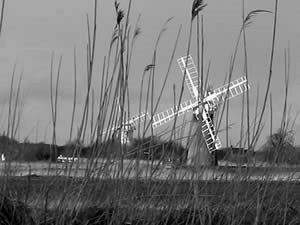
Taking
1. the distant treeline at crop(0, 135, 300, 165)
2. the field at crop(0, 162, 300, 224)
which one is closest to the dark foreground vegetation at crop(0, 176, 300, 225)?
the field at crop(0, 162, 300, 224)

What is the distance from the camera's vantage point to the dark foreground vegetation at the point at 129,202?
3.21m

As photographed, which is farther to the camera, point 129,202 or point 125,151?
point 125,151

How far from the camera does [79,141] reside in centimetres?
334

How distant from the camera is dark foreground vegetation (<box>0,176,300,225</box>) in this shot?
3.21 metres

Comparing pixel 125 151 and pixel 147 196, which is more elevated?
pixel 125 151

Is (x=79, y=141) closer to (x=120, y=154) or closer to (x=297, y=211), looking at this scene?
(x=120, y=154)

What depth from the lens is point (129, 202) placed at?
3.35m

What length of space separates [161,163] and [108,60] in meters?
0.78

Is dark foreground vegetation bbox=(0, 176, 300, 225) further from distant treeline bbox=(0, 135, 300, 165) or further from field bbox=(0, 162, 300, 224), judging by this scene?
distant treeline bbox=(0, 135, 300, 165)

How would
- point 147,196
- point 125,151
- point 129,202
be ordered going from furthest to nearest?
point 125,151 → point 147,196 → point 129,202

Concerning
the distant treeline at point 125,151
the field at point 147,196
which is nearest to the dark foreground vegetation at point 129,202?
the field at point 147,196

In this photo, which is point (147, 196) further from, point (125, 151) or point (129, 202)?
point (125, 151)

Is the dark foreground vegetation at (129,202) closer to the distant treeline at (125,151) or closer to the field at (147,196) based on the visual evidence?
the field at (147,196)

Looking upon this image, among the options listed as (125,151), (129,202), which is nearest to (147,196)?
(129,202)
